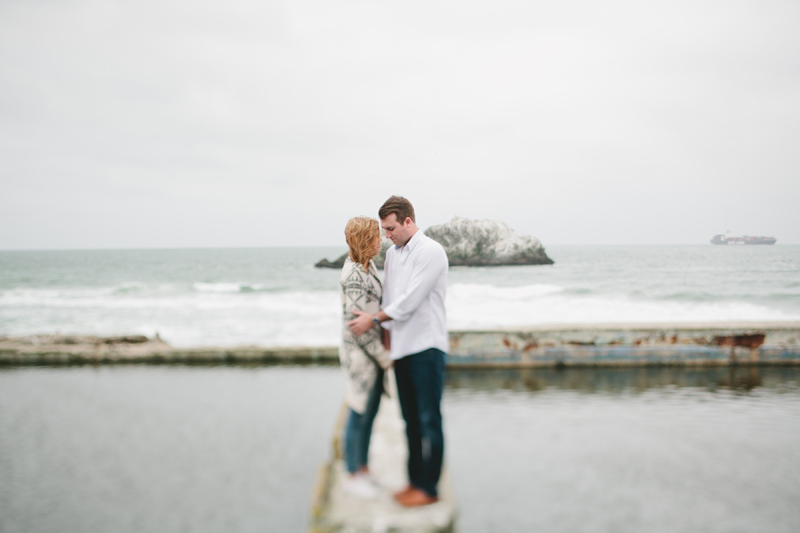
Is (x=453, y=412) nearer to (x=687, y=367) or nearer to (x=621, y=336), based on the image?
(x=621, y=336)

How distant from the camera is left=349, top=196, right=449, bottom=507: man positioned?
2047 mm

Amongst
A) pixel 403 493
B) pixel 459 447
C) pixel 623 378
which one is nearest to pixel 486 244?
pixel 623 378

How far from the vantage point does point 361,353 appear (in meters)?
2.21

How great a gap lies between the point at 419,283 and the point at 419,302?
8 centimetres

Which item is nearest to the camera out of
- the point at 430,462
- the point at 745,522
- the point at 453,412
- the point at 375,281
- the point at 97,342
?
the point at 430,462

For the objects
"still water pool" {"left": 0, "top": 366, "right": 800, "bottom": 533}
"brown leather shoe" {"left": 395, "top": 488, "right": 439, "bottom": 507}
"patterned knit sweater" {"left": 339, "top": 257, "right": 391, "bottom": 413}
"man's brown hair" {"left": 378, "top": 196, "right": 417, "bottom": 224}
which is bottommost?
"still water pool" {"left": 0, "top": 366, "right": 800, "bottom": 533}

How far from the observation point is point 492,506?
8.34 feet

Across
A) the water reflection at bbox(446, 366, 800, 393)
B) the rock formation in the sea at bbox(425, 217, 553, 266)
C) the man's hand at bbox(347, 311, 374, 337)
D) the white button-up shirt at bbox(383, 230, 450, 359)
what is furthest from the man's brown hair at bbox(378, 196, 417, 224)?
the rock formation in the sea at bbox(425, 217, 553, 266)

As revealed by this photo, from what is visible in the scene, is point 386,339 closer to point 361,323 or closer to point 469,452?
point 361,323

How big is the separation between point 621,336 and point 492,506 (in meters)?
3.96

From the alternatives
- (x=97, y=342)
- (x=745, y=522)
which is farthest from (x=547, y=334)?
(x=97, y=342)

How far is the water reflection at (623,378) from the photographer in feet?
15.8

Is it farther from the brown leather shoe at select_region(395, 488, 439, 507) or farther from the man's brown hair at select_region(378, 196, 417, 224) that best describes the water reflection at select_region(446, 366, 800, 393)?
the man's brown hair at select_region(378, 196, 417, 224)

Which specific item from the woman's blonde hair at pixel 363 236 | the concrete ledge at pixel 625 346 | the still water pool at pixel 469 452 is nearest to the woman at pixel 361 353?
the woman's blonde hair at pixel 363 236
